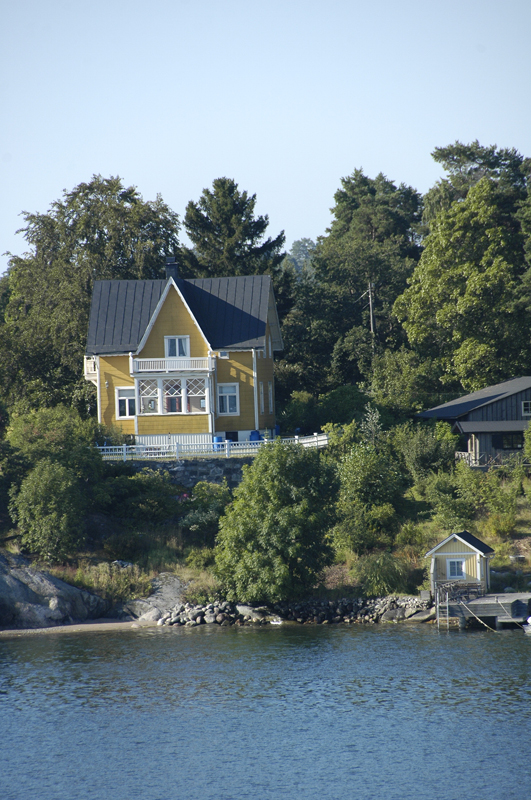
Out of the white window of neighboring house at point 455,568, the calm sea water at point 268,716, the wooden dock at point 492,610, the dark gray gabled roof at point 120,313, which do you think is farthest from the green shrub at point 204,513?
the dark gray gabled roof at point 120,313

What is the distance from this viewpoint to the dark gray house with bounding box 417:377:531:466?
1635 inches

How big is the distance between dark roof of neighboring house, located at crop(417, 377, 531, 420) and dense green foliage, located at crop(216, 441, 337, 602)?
12874mm

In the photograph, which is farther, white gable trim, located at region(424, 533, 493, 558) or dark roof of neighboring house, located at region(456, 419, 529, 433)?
dark roof of neighboring house, located at region(456, 419, 529, 433)

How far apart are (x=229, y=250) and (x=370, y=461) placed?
91.4ft

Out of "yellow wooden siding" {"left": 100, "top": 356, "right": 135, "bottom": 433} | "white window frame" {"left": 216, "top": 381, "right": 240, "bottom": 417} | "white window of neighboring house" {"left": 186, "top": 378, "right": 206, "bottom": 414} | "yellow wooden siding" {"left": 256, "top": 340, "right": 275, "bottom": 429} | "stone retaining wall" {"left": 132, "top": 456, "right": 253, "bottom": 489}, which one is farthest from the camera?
"yellow wooden siding" {"left": 256, "top": 340, "right": 275, "bottom": 429}

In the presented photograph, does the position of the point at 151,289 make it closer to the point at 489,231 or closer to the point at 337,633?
the point at 489,231

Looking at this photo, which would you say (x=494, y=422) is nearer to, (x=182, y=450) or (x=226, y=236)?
(x=182, y=450)

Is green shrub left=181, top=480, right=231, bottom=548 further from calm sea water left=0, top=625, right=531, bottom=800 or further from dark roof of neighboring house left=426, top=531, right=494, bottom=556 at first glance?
dark roof of neighboring house left=426, top=531, right=494, bottom=556

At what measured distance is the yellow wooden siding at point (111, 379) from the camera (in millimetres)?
45219

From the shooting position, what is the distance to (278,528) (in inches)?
1251

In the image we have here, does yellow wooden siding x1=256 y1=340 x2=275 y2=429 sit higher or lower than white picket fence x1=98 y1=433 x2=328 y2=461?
higher

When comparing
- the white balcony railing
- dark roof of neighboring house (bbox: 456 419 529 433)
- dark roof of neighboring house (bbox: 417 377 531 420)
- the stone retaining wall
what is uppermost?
the white balcony railing

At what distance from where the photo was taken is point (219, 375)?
1802 inches

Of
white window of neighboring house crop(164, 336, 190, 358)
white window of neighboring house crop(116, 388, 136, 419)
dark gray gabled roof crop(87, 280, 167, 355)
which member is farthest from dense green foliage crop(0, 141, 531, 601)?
white window of neighboring house crop(164, 336, 190, 358)
